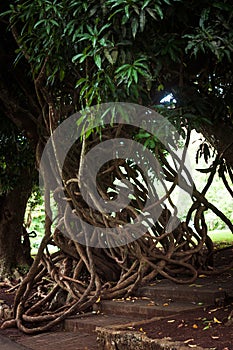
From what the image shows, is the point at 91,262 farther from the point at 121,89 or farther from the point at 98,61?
the point at 98,61

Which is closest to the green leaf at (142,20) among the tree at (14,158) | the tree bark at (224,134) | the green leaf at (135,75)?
the green leaf at (135,75)

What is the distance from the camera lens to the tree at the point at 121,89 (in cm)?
286

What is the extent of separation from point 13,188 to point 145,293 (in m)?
2.99

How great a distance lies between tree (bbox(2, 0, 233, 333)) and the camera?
9.39ft

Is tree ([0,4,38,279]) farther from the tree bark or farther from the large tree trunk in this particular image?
the tree bark

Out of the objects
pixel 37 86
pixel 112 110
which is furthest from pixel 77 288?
pixel 112 110

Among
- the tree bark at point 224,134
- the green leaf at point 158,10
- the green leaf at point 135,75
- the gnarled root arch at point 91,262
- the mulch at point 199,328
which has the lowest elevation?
the mulch at point 199,328

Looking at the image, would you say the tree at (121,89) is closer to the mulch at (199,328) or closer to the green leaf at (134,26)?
the green leaf at (134,26)

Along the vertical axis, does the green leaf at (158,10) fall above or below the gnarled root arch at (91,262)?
above

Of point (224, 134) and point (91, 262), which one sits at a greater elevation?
point (224, 134)

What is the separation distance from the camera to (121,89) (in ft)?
10.2

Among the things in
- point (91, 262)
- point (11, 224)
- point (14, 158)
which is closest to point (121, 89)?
point (91, 262)

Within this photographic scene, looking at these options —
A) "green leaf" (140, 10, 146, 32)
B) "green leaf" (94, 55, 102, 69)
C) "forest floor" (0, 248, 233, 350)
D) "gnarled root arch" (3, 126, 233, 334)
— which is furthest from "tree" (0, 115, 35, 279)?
"green leaf" (140, 10, 146, 32)

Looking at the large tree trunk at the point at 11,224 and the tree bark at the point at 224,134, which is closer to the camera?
the tree bark at the point at 224,134
